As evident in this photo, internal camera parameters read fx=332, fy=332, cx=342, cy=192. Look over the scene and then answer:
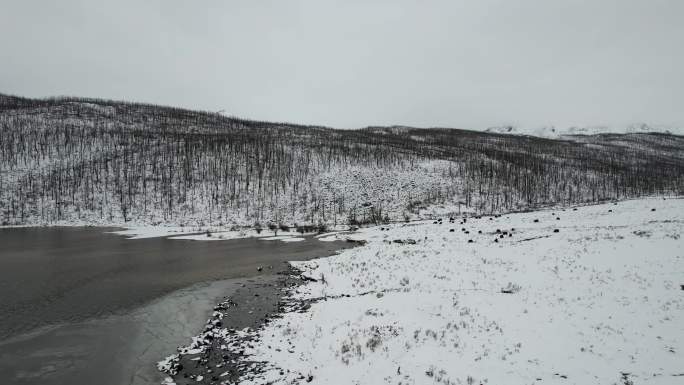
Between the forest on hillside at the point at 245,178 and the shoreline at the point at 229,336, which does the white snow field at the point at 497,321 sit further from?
the forest on hillside at the point at 245,178

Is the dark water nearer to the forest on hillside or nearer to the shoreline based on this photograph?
the shoreline

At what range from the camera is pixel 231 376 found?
10828mm

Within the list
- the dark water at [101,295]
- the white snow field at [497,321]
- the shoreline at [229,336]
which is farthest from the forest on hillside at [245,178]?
the shoreline at [229,336]

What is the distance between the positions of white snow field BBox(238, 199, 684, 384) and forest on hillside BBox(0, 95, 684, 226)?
148ft

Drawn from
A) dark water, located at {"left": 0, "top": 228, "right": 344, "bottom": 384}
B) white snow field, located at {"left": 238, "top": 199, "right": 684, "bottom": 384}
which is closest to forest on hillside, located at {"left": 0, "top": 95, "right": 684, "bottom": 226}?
dark water, located at {"left": 0, "top": 228, "right": 344, "bottom": 384}

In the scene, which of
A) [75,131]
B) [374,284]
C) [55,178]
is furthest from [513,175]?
[75,131]

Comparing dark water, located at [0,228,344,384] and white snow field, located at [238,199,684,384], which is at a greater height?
white snow field, located at [238,199,684,384]

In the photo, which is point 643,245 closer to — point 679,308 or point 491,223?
point 679,308

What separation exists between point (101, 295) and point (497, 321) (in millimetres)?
21661

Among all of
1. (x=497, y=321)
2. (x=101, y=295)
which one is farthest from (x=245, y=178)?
(x=497, y=321)

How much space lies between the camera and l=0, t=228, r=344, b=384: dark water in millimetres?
12617

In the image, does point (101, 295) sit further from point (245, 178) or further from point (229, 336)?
point (245, 178)

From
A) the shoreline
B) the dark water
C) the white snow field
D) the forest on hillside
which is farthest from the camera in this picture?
the forest on hillside

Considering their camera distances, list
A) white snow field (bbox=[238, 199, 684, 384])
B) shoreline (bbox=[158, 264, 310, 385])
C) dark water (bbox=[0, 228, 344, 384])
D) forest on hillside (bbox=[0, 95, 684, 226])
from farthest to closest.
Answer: forest on hillside (bbox=[0, 95, 684, 226]) → dark water (bbox=[0, 228, 344, 384]) → shoreline (bbox=[158, 264, 310, 385]) → white snow field (bbox=[238, 199, 684, 384])
